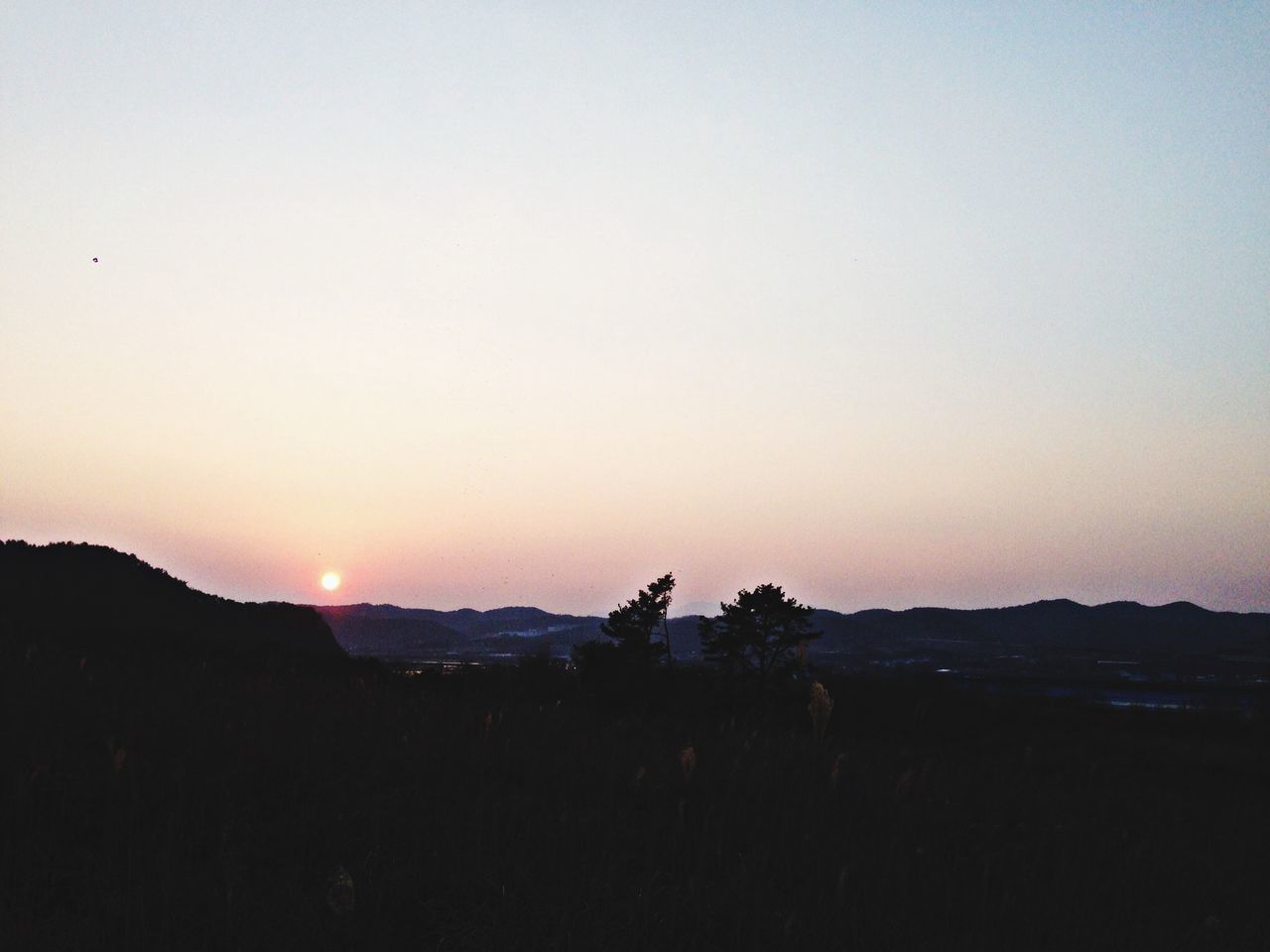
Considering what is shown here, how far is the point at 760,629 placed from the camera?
2467cm

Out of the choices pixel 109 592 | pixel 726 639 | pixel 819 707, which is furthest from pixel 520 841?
pixel 109 592

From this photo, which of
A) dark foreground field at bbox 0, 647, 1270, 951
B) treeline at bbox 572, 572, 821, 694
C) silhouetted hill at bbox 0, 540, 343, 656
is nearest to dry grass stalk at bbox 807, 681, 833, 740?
dark foreground field at bbox 0, 647, 1270, 951

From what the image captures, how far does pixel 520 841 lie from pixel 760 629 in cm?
2136

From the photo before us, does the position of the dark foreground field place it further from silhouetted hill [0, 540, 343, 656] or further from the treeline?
silhouetted hill [0, 540, 343, 656]

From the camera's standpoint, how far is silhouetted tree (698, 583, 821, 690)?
23.6m

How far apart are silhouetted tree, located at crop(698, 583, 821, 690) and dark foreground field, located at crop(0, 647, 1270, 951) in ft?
51.5

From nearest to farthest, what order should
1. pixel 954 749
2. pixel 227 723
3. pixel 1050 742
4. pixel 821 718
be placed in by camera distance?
pixel 227 723 → pixel 821 718 → pixel 954 749 → pixel 1050 742

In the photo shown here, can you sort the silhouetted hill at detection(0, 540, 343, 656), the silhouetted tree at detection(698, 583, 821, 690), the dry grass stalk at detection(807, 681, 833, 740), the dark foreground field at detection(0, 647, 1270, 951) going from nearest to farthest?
1. the dark foreground field at detection(0, 647, 1270, 951)
2. the dry grass stalk at detection(807, 681, 833, 740)
3. the silhouetted tree at detection(698, 583, 821, 690)
4. the silhouetted hill at detection(0, 540, 343, 656)

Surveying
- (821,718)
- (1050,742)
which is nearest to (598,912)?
(821,718)

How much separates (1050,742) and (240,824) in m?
18.2

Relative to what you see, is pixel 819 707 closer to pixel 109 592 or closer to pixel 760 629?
pixel 760 629

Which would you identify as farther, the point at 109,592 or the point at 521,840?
the point at 109,592

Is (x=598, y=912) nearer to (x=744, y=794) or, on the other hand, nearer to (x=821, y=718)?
(x=744, y=794)

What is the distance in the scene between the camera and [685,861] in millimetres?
3965
